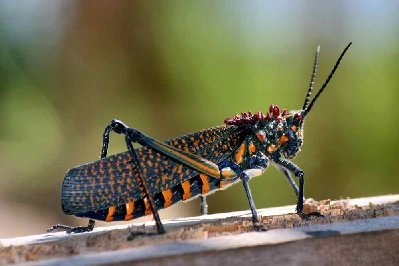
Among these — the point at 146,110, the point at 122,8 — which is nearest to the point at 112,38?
the point at 122,8

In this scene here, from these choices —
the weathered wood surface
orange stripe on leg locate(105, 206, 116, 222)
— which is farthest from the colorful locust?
the weathered wood surface

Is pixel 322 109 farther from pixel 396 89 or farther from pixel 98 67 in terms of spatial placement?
pixel 98 67

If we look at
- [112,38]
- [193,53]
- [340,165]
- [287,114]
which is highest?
[112,38]

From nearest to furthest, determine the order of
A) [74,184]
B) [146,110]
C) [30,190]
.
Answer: [74,184], [30,190], [146,110]

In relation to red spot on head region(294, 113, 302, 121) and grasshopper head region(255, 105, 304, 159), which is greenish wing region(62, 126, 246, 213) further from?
red spot on head region(294, 113, 302, 121)

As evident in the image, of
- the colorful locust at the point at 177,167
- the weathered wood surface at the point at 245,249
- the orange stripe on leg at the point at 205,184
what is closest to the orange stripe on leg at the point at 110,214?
the colorful locust at the point at 177,167

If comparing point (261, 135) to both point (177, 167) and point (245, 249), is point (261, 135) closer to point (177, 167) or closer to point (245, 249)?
point (177, 167)

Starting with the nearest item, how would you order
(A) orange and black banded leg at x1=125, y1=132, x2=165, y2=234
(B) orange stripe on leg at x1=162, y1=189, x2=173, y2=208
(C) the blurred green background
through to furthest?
(A) orange and black banded leg at x1=125, y1=132, x2=165, y2=234 < (B) orange stripe on leg at x1=162, y1=189, x2=173, y2=208 < (C) the blurred green background
